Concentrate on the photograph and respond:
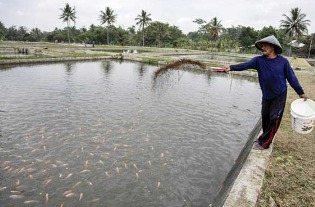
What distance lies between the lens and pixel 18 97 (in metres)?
11.9

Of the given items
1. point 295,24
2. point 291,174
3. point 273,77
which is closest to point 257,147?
point 291,174

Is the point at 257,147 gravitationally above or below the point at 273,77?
below

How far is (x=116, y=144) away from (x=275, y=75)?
478 cm

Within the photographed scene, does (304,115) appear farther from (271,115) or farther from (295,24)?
(295,24)

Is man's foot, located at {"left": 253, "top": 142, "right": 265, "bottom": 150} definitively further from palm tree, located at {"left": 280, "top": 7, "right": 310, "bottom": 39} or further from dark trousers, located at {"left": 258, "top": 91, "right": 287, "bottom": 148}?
palm tree, located at {"left": 280, "top": 7, "right": 310, "bottom": 39}

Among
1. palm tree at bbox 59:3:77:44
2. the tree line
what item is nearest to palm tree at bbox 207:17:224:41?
the tree line

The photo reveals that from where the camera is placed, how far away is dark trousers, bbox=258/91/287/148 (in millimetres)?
5051

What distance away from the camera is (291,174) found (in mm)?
4617

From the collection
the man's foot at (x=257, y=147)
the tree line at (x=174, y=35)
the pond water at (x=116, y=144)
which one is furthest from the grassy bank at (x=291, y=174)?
the tree line at (x=174, y=35)

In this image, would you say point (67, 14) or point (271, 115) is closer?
point (271, 115)

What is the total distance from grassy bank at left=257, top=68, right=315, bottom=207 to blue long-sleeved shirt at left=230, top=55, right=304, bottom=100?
1.42 metres

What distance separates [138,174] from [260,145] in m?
2.93

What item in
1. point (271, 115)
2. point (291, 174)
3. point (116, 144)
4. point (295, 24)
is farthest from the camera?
point (295, 24)

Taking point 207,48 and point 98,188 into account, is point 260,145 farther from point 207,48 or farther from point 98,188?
point 207,48
